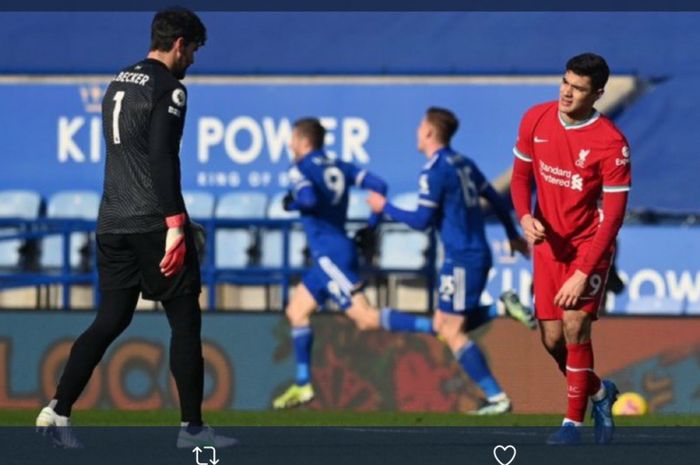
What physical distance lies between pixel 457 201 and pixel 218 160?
280 inches

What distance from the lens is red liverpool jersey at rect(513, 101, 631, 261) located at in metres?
10.2

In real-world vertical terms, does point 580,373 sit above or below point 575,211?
below

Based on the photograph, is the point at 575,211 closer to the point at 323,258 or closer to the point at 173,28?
the point at 173,28

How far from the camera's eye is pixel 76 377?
9.62m

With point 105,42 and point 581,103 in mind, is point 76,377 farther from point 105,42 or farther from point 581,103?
point 105,42

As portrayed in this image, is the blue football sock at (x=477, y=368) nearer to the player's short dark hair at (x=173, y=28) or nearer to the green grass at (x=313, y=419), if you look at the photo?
the green grass at (x=313, y=419)

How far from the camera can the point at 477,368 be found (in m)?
14.8

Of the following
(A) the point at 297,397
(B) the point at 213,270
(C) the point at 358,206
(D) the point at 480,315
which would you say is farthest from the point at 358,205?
(D) the point at 480,315

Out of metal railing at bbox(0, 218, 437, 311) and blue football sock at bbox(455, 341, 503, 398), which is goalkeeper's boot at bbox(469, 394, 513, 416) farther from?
metal railing at bbox(0, 218, 437, 311)

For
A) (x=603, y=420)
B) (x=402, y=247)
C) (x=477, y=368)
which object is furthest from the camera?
(x=402, y=247)
